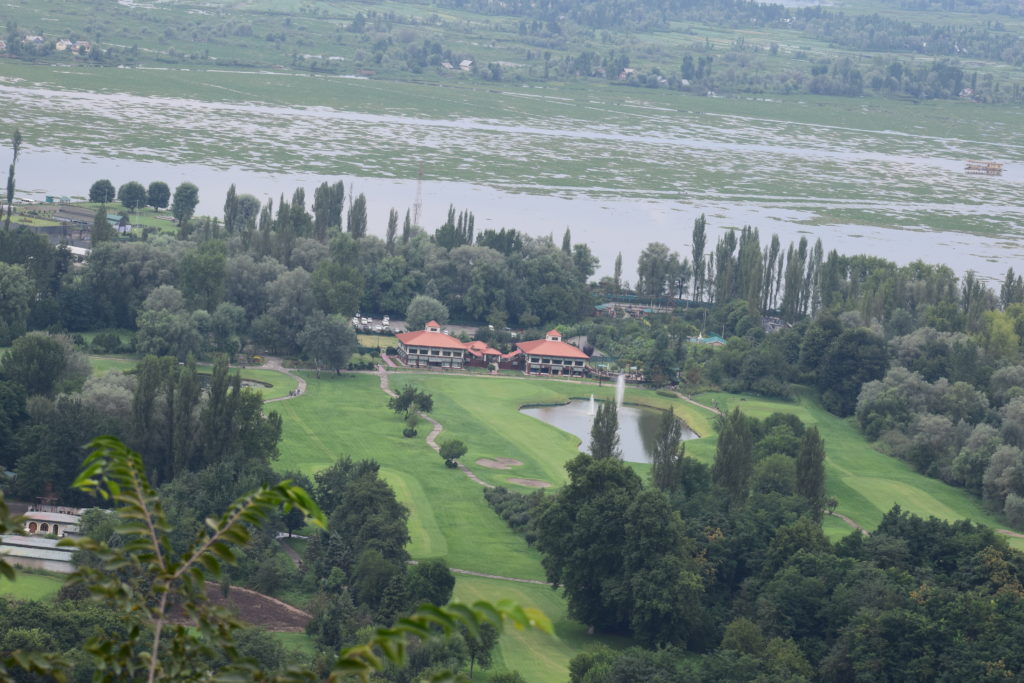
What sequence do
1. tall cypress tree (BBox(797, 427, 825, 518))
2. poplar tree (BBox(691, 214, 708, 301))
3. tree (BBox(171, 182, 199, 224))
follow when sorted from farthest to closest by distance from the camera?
tree (BBox(171, 182, 199, 224)) < poplar tree (BBox(691, 214, 708, 301)) < tall cypress tree (BBox(797, 427, 825, 518))

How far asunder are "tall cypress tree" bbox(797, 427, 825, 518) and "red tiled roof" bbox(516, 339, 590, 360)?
20214 mm

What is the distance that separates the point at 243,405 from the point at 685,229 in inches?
1984

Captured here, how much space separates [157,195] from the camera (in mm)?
78625

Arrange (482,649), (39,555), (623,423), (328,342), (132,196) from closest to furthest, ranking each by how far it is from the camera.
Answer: (482,649) < (39,555) < (623,423) < (328,342) < (132,196)

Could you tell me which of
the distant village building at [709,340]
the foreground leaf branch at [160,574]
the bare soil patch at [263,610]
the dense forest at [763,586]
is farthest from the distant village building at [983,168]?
the foreground leaf branch at [160,574]

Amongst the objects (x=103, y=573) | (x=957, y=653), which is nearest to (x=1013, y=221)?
(x=957, y=653)

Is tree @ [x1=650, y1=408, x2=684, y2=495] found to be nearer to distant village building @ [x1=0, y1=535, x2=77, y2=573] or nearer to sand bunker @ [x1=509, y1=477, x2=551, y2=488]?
sand bunker @ [x1=509, y1=477, x2=551, y2=488]

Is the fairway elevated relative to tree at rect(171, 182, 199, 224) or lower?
lower

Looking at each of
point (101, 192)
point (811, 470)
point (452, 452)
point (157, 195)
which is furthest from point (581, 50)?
point (811, 470)

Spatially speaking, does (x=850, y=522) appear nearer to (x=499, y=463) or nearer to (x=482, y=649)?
(x=499, y=463)

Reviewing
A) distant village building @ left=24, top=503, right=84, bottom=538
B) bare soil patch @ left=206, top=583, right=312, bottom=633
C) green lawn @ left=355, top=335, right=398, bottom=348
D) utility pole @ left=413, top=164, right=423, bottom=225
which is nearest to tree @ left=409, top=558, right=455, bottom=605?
bare soil patch @ left=206, top=583, right=312, bottom=633

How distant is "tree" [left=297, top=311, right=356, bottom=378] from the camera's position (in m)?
56.6

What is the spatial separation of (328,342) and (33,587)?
25604mm

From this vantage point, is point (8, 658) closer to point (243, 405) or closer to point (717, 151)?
point (243, 405)
